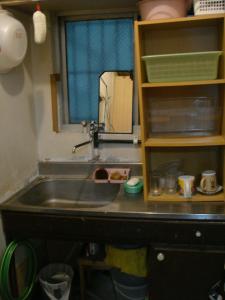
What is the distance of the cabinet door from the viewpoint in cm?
155

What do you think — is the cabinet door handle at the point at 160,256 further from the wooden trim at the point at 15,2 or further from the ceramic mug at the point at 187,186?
the wooden trim at the point at 15,2

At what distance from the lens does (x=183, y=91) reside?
1.81m

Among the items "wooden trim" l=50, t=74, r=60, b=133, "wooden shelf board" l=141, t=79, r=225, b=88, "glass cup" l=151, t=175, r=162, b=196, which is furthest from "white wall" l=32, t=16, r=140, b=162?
"wooden shelf board" l=141, t=79, r=225, b=88

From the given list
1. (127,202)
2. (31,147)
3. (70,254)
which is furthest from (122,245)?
(31,147)

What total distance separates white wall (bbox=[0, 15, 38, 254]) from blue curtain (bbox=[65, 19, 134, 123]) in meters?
0.30

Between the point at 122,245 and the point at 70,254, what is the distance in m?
0.68

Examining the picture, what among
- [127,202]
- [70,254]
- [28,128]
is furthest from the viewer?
[70,254]

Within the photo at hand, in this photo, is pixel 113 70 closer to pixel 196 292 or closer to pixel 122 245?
pixel 122 245

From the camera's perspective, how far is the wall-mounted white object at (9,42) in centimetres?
158

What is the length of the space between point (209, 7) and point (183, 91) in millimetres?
476

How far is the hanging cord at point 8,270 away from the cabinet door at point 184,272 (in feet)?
2.53

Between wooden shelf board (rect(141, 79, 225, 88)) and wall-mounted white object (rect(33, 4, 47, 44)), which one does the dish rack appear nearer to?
wooden shelf board (rect(141, 79, 225, 88))

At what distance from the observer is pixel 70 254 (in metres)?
2.35

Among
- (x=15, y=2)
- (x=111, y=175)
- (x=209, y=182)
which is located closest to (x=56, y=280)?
(x=111, y=175)
